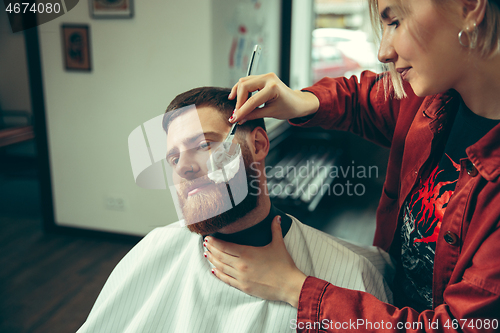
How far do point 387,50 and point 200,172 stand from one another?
0.55 m

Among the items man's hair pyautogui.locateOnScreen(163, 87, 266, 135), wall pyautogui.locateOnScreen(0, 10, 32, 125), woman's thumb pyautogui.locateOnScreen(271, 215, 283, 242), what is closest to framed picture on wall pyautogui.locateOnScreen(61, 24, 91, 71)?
man's hair pyautogui.locateOnScreen(163, 87, 266, 135)

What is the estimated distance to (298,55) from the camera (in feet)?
10.2

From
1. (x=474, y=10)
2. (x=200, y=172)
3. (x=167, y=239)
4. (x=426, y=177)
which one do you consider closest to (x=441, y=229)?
(x=426, y=177)

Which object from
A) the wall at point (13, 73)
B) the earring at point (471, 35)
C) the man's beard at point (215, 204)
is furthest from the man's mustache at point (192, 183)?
the wall at point (13, 73)

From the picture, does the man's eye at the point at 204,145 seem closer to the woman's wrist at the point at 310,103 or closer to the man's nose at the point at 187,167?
the man's nose at the point at 187,167

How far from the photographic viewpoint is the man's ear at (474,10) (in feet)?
2.11

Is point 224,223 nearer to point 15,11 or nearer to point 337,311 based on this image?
point 337,311

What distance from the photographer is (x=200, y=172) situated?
2.99ft

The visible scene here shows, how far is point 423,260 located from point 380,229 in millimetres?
318

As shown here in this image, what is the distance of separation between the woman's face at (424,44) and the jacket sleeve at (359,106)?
344 mm

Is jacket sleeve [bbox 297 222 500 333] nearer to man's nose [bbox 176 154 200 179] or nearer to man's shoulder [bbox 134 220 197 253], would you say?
man's nose [bbox 176 154 200 179]

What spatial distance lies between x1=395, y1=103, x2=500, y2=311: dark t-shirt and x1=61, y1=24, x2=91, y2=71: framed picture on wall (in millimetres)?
1514

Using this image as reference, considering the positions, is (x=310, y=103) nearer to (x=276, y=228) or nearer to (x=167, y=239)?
(x=276, y=228)

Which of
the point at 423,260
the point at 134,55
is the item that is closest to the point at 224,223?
the point at 423,260
